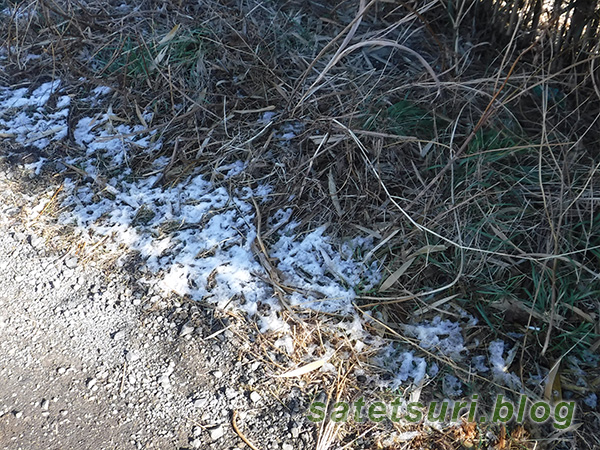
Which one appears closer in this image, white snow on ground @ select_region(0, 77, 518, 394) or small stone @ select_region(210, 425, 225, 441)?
small stone @ select_region(210, 425, 225, 441)

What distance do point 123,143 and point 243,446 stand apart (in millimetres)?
1451

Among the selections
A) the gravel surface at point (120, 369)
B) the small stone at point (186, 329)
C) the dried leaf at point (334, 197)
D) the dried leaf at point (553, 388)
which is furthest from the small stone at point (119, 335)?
the dried leaf at point (553, 388)

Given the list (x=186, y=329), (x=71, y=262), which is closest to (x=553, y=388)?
(x=186, y=329)

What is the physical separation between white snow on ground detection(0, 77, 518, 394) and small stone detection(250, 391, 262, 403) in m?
0.18

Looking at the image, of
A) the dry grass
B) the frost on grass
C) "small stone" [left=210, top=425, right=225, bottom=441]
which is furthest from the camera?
the frost on grass

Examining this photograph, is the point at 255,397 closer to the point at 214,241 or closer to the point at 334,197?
the point at 214,241

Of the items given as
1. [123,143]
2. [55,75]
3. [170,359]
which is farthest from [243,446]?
[55,75]

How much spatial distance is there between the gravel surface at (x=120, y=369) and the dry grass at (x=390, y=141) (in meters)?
0.15

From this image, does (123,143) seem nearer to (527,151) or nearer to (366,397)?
(366,397)

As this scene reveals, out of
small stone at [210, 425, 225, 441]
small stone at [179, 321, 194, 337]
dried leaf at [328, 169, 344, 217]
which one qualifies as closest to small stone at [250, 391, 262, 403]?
small stone at [210, 425, 225, 441]

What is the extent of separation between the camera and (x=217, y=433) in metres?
1.61

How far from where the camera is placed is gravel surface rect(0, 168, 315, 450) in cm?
161

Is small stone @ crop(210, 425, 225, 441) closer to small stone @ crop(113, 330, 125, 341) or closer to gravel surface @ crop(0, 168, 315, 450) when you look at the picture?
gravel surface @ crop(0, 168, 315, 450)

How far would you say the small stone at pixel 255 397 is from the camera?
1.68 meters
